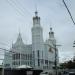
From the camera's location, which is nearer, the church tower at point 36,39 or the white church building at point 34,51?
the church tower at point 36,39

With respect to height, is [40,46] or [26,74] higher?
[40,46]

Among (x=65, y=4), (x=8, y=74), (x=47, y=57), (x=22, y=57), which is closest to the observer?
(x=65, y=4)

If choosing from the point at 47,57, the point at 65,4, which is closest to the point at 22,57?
the point at 47,57

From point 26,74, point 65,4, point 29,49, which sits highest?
point 29,49

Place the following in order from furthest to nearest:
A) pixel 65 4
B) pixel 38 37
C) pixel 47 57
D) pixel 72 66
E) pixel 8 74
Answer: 1. pixel 47 57
2. pixel 38 37
3. pixel 72 66
4. pixel 8 74
5. pixel 65 4

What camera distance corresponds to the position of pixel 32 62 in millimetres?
145375

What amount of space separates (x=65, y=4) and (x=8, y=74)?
1087 inches

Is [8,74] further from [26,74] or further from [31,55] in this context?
[31,55]

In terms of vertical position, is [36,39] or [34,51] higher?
[36,39]

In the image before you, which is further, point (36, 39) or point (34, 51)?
point (34, 51)

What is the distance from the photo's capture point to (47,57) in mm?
157500

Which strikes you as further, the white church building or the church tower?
the white church building

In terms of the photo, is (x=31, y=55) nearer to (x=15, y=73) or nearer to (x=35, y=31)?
(x=35, y=31)

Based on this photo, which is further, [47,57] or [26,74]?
[47,57]
